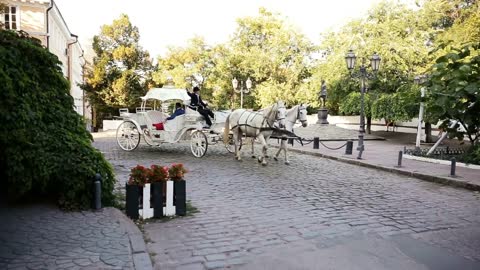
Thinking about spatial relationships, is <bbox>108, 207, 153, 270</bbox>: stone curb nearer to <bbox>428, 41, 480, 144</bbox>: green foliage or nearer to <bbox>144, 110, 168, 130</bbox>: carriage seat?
<bbox>144, 110, 168, 130</bbox>: carriage seat

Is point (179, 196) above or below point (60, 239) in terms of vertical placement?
above

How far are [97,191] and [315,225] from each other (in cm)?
346

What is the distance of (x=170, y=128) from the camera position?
1374 cm

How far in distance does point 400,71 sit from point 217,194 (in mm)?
21428

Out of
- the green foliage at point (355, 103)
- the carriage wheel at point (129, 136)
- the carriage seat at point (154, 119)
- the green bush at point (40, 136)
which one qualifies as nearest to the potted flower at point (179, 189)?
the green bush at point (40, 136)

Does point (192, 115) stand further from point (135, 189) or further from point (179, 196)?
point (135, 189)

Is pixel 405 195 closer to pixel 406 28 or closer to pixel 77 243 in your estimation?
pixel 77 243

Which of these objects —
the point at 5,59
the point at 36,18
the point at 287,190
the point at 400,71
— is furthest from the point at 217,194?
the point at 36,18

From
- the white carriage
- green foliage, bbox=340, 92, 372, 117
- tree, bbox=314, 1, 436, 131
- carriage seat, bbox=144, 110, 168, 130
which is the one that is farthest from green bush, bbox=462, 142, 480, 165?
green foliage, bbox=340, 92, 372, 117

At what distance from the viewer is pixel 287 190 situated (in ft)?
28.0

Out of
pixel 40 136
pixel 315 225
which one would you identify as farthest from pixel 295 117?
pixel 40 136

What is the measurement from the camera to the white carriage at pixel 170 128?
45.0 ft

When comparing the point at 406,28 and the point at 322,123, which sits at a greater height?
the point at 406,28

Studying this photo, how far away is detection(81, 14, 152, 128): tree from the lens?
34.0 meters
